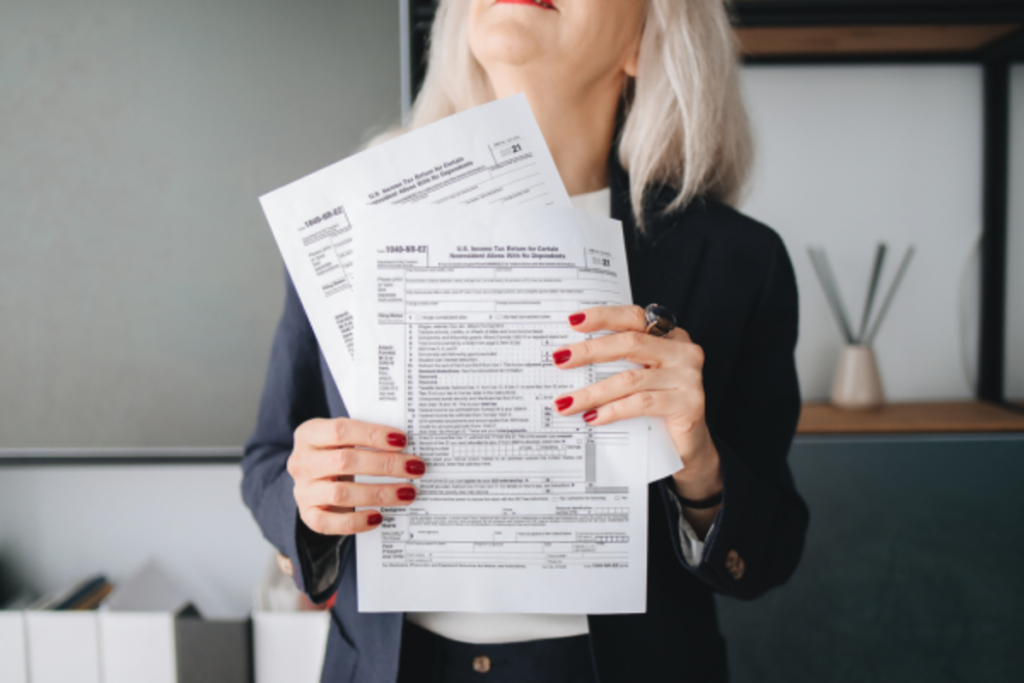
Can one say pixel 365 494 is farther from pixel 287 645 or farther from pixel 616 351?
pixel 287 645

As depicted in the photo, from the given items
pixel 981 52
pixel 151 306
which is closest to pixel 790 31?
pixel 981 52

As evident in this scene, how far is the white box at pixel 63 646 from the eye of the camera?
1.13m

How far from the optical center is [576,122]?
2.37ft

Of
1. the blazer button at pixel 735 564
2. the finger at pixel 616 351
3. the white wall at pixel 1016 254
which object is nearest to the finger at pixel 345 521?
the finger at pixel 616 351

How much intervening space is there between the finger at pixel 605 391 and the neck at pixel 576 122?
1.08ft

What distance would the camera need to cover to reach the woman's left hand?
479mm

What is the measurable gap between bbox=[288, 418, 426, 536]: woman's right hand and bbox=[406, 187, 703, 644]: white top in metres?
0.19

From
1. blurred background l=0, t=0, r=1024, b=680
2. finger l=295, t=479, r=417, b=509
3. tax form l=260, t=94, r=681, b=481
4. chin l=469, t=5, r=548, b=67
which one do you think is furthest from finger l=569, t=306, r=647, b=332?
blurred background l=0, t=0, r=1024, b=680

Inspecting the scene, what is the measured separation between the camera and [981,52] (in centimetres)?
134

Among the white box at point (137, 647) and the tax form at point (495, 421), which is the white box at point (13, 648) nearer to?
the white box at point (137, 647)

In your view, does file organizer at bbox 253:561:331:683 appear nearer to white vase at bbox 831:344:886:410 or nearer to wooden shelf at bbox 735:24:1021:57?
white vase at bbox 831:344:886:410

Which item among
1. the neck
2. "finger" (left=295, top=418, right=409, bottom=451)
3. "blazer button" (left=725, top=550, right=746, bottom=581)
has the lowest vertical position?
"blazer button" (left=725, top=550, right=746, bottom=581)

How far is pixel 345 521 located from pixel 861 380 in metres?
1.27

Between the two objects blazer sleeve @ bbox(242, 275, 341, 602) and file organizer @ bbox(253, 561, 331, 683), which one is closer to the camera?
blazer sleeve @ bbox(242, 275, 341, 602)
